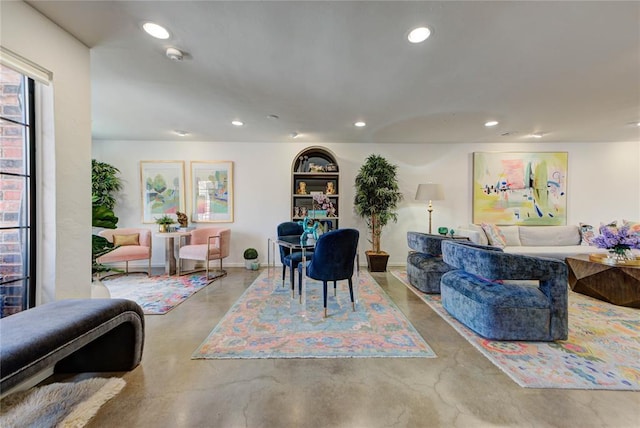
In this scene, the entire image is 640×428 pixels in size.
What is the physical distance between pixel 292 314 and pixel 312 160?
3011 millimetres

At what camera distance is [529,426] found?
1.29 m

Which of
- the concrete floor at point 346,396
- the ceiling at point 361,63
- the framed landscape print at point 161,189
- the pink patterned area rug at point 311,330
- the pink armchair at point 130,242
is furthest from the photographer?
the framed landscape print at point 161,189

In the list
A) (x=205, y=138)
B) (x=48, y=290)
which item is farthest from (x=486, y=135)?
(x=48, y=290)

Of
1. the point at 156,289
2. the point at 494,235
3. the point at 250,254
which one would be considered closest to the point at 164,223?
the point at 156,289

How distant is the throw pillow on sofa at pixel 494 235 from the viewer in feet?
13.9

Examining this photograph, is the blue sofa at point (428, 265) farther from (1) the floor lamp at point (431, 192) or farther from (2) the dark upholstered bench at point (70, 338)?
(2) the dark upholstered bench at point (70, 338)

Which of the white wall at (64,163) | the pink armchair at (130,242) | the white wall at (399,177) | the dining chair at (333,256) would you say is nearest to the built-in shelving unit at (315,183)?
the white wall at (399,177)

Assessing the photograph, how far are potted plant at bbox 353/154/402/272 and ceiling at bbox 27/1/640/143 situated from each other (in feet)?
2.63

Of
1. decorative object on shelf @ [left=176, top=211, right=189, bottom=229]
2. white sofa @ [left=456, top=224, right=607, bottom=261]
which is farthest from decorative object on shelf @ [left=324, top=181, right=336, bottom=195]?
decorative object on shelf @ [left=176, top=211, right=189, bottom=229]

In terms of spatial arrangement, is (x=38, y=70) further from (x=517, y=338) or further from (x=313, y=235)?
(x=517, y=338)

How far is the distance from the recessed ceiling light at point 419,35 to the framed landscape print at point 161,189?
4.48 m

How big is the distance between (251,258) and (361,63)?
3648 mm

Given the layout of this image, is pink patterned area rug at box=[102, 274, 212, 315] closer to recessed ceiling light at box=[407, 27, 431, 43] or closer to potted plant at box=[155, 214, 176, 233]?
potted plant at box=[155, 214, 176, 233]

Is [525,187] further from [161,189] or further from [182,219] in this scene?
[161,189]
